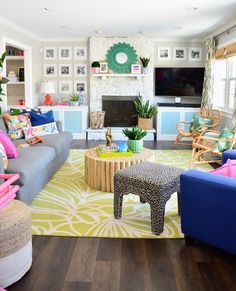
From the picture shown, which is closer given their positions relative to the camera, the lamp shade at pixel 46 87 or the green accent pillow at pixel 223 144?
the green accent pillow at pixel 223 144

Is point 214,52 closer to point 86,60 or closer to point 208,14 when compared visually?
point 208,14

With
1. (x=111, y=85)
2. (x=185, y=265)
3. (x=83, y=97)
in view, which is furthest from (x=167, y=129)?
(x=185, y=265)

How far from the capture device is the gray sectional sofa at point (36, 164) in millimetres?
2904

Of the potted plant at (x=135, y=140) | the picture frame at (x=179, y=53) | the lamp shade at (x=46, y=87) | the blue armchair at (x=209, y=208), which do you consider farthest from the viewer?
the picture frame at (x=179, y=53)

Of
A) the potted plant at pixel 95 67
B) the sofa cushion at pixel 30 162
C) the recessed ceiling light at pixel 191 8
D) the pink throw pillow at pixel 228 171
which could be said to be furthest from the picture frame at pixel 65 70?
the pink throw pillow at pixel 228 171

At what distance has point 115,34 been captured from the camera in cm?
673

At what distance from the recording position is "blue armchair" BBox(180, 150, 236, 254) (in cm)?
205

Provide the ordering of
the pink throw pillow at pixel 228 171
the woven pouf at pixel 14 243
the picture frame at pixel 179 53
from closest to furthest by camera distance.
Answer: the woven pouf at pixel 14 243
the pink throw pillow at pixel 228 171
the picture frame at pixel 179 53

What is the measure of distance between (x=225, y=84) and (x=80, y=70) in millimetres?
3305

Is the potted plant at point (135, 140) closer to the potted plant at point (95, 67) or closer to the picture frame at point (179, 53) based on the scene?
the potted plant at point (95, 67)

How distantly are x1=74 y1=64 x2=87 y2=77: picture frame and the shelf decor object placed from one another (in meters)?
0.63

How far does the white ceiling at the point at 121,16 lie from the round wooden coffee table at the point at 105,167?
2.17 metres

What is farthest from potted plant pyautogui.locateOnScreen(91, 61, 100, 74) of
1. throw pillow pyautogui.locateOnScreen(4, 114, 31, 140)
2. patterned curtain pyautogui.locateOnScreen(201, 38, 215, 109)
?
throw pillow pyautogui.locateOnScreen(4, 114, 31, 140)

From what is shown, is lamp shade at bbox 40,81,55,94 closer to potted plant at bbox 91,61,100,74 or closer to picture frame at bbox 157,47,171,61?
potted plant at bbox 91,61,100,74
